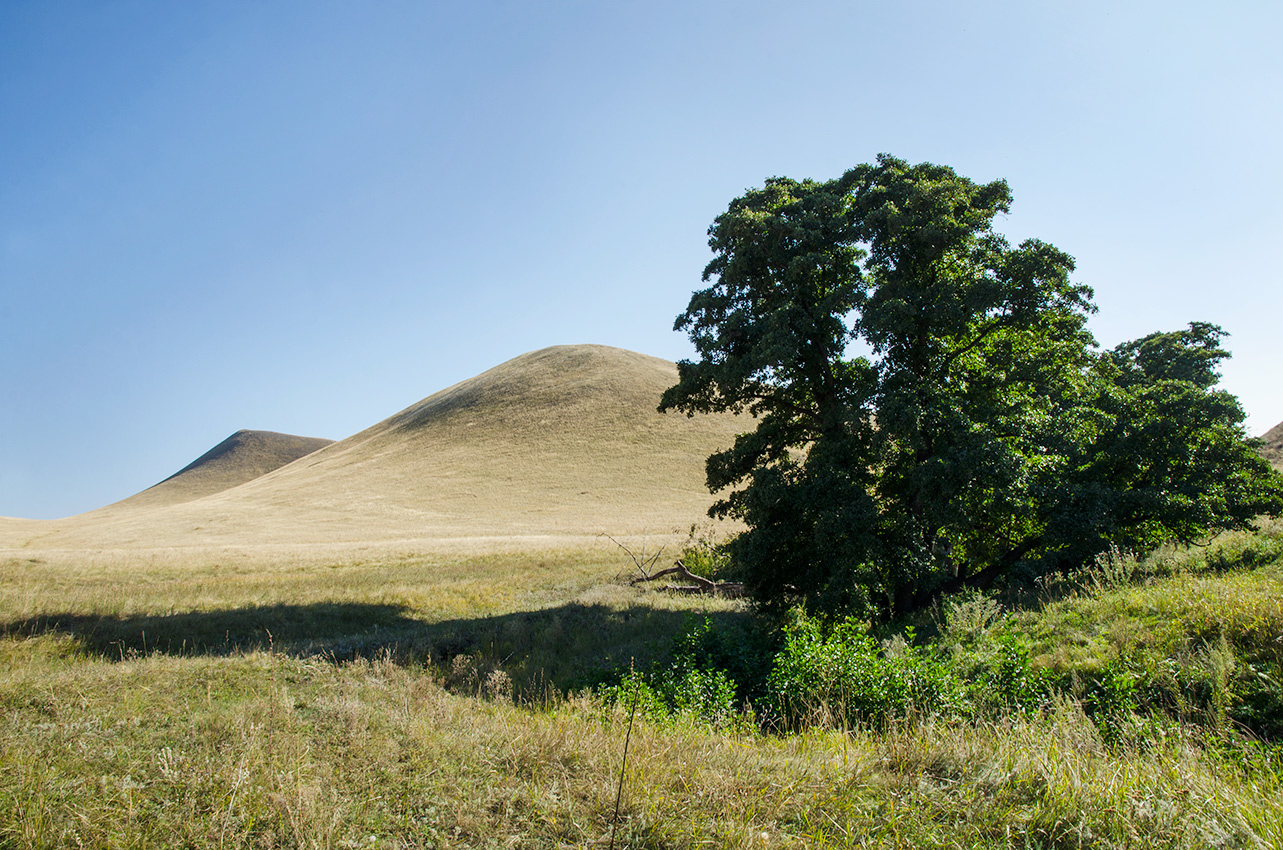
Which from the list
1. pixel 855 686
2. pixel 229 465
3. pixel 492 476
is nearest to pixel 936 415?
pixel 855 686

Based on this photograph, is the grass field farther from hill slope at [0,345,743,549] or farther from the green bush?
hill slope at [0,345,743,549]

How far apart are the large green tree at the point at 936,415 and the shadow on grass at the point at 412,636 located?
378 cm

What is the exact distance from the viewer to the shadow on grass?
1135 cm

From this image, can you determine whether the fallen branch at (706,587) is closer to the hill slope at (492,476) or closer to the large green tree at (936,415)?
the large green tree at (936,415)

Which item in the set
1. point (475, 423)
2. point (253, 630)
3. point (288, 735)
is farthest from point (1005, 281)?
point (475, 423)

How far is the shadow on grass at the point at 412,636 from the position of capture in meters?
11.4

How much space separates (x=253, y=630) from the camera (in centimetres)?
1413

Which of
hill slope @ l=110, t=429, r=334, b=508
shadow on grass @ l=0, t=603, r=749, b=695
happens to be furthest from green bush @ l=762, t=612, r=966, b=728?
hill slope @ l=110, t=429, r=334, b=508

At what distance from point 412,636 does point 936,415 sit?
13846 mm

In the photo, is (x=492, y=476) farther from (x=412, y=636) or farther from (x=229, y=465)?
(x=229, y=465)

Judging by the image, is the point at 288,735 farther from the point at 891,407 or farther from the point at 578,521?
the point at 578,521

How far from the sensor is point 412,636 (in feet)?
45.2

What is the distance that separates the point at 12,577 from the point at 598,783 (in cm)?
2586

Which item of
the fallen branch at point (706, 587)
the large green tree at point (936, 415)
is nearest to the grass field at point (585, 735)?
the large green tree at point (936, 415)
